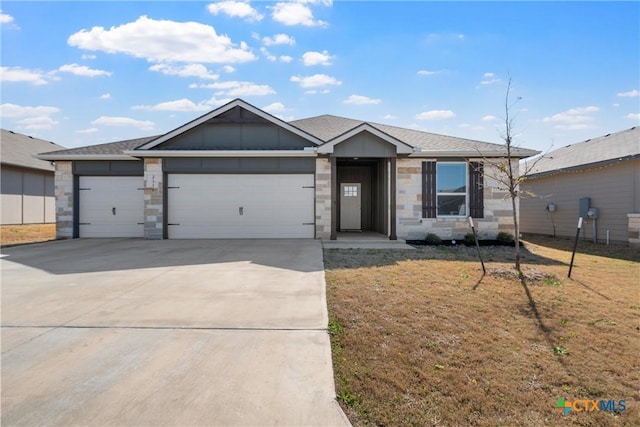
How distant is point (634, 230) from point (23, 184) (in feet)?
96.2

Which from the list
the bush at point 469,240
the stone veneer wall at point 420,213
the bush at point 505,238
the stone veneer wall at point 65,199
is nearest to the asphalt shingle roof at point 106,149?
the stone veneer wall at point 65,199

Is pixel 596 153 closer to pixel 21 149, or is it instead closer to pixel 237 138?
pixel 237 138

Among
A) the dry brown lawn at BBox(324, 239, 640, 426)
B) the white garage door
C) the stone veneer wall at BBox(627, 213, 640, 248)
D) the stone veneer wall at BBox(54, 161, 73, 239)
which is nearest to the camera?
the dry brown lawn at BBox(324, 239, 640, 426)

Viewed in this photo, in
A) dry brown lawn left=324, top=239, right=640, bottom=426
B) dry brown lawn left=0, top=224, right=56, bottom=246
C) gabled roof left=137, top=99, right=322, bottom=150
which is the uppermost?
gabled roof left=137, top=99, right=322, bottom=150

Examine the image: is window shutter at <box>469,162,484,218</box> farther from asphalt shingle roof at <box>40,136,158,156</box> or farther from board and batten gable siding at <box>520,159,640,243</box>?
asphalt shingle roof at <box>40,136,158,156</box>

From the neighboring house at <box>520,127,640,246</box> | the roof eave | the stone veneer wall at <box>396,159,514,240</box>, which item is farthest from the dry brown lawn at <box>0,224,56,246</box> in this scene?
the neighboring house at <box>520,127,640,246</box>

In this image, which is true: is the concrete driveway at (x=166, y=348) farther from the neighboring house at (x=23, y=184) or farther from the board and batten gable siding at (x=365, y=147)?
the neighboring house at (x=23, y=184)

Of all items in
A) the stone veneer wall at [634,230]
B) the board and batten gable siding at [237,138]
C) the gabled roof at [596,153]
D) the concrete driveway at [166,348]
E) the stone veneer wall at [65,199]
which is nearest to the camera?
the concrete driveway at [166,348]

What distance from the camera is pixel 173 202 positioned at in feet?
38.7

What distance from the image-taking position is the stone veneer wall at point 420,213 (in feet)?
37.1

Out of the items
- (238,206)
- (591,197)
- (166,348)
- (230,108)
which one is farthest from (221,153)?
(591,197)

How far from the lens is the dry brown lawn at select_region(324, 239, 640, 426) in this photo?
2631 mm

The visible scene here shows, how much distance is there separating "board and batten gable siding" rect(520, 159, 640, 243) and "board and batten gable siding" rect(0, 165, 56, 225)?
26.1 meters

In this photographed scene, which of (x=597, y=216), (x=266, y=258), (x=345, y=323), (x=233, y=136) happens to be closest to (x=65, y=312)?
(x=345, y=323)
